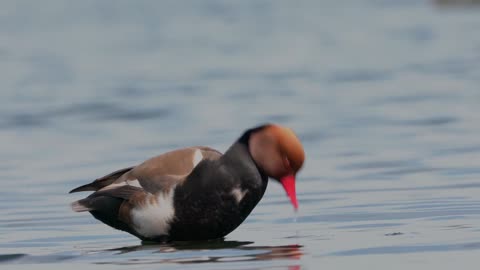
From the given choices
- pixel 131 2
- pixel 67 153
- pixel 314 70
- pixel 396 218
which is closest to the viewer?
pixel 396 218

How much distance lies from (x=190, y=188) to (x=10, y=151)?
741cm

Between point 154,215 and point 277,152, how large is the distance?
899 millimetres

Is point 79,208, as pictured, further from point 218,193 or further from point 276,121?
point 276,121

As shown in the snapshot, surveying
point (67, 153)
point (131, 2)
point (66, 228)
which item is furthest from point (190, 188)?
point (131, 2)

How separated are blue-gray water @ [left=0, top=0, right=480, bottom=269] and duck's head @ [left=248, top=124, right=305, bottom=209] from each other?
47 cm

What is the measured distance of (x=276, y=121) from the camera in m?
17.8

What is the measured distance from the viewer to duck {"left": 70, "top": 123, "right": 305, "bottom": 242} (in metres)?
8.24

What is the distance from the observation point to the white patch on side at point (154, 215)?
8414mm

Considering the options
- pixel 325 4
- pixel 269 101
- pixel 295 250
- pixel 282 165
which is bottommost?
pixel 295 250

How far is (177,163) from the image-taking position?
28.2 feet

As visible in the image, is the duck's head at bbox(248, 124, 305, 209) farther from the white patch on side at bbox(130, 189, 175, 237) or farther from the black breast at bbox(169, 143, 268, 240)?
the white patch on side at bbox(130, 189, 175, 237)

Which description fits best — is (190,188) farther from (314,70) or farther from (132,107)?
(314,70)

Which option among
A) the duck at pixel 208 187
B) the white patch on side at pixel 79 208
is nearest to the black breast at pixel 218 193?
the duck at pixel 208 187

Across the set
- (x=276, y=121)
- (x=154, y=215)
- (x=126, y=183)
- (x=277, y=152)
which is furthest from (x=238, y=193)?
(x=276, y=121)
